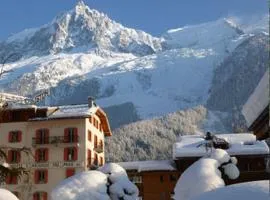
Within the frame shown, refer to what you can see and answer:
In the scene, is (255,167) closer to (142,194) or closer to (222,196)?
(142,194)

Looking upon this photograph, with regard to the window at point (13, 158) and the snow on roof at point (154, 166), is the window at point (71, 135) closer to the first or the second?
the window at point (13, 158)

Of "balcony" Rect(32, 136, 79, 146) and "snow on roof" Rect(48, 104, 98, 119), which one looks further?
"snow on roof" Rect(48, 104, 98, 119)

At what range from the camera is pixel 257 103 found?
23.7ft

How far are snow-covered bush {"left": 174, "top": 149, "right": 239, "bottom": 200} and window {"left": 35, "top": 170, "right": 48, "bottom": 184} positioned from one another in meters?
48.3

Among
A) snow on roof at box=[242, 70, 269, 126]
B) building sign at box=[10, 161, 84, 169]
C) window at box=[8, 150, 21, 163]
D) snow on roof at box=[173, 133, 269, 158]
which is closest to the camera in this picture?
snow on roof at box=[242, 70, 269, 126]

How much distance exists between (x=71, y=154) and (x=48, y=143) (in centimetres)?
305

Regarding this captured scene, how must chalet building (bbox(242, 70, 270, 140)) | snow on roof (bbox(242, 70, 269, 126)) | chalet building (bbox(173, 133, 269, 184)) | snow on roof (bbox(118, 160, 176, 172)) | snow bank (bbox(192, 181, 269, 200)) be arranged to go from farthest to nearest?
snow on roof (bbox(118, 160, 176, 172)) < chalet building (bbox(173, 133, 269, 184)) < snow bank (bbox(192, 181, 269, 200)) < chalet building (bbox(242, 70, 270, 140)) < snow on roof (bbox(242, 70, 269, 126))

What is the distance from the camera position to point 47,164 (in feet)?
219

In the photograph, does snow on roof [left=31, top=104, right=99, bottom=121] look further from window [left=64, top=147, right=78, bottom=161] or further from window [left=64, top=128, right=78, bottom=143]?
window [left=64, top=147, right=78, bottom=161]

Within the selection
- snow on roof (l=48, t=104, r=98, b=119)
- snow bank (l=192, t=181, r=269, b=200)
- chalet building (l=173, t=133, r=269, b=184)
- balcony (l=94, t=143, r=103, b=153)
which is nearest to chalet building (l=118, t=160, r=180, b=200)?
chalet building (l=173, t=133, r=269, b=184)

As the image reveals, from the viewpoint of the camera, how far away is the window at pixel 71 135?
66688mm

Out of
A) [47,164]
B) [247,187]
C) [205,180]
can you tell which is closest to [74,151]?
[47,164]

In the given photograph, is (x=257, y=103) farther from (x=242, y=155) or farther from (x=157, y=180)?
(x=157, y=180)

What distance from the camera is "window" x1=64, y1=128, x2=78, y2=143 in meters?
66.7
